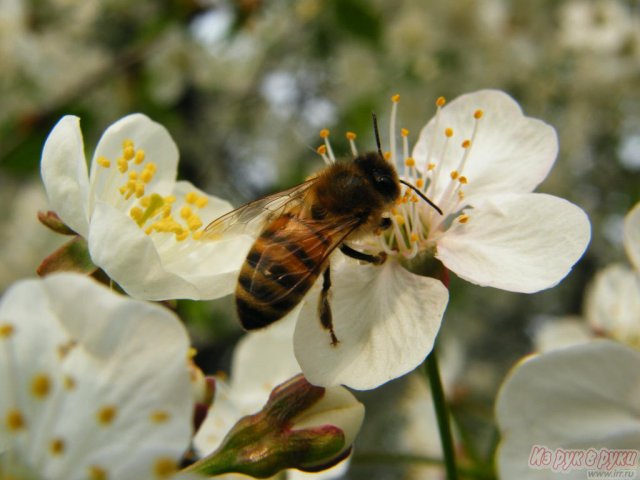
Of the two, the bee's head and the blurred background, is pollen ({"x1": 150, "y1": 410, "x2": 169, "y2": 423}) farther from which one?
the blurred background

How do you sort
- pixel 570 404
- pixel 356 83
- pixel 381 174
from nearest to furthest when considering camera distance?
1. pixel 570 404
2. pixel 381 174
3. pixel 356 83

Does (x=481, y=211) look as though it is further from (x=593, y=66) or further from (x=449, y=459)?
(x=593, y=66)

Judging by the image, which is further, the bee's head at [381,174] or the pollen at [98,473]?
the bee's head at [381,174]

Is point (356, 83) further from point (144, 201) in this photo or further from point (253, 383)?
point (144, 201)

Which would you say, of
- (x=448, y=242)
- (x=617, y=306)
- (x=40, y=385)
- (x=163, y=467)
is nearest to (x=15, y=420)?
(x=40, y=385)

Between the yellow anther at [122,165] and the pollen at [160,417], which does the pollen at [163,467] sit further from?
the yellow anther at [122,165]

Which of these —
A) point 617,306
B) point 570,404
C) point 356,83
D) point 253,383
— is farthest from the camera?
point 356,83

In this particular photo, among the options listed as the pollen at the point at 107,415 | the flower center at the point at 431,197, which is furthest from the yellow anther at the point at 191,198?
the pollen at the point at 107,415
